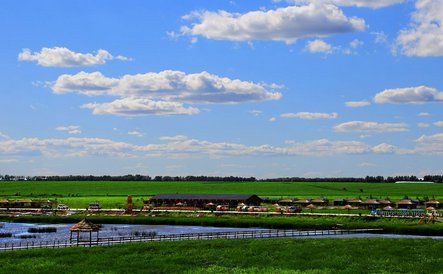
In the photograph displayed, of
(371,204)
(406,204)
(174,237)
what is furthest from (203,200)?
(174,237)

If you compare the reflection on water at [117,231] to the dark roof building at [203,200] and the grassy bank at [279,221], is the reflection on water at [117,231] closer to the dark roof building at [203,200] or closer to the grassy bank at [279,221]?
the grassy bank at [279,221]

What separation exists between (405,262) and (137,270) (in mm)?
25762

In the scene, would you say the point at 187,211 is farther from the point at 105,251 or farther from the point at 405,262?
the point at 405,262

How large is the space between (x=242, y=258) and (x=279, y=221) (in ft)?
171

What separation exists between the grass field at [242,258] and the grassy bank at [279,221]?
25186 millimetres

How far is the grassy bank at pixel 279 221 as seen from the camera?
102m

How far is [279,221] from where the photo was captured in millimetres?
116438

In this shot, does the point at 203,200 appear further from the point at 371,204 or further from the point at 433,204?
the point at 433,204

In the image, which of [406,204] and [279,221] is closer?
[279,221]

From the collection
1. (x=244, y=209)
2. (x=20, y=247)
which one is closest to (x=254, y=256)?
(x=20, y=247)

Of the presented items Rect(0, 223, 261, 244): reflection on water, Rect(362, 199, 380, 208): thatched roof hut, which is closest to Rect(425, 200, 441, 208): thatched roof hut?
Rect(362, 199, 380, 208): thatched roof hut

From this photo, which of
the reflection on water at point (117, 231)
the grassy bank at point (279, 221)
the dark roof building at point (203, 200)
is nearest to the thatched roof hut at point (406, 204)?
the dark roof building at point (203, 200)

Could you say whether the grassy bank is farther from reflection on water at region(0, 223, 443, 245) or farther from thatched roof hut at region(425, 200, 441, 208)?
thatched roof hut at region(425, 200, 441, 208)

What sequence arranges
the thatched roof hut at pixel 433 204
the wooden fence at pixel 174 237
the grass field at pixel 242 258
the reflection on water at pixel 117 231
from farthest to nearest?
the thatched roof hut at pixel 433 204 → the reflection on water at pixel 117 231 → the wooden fence at pixel 174 237 → the grass field at pixel 242 258
